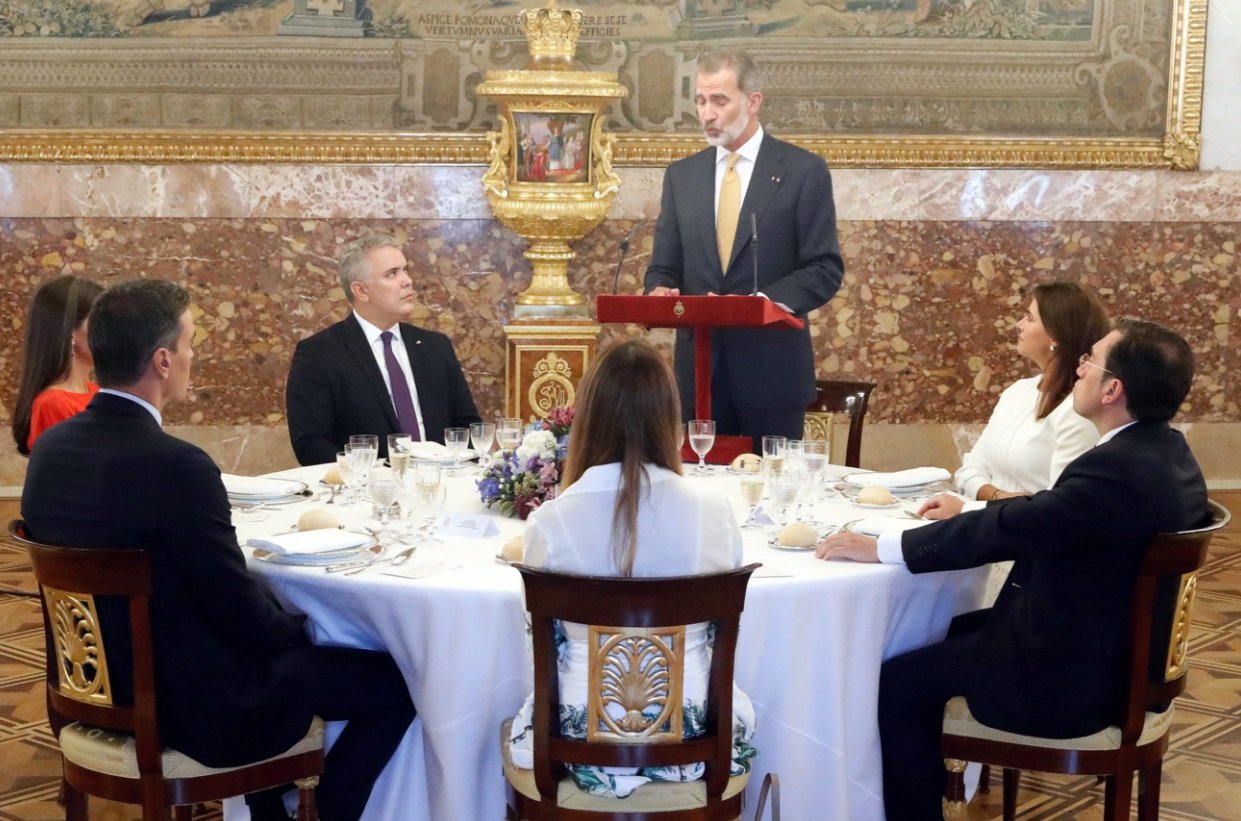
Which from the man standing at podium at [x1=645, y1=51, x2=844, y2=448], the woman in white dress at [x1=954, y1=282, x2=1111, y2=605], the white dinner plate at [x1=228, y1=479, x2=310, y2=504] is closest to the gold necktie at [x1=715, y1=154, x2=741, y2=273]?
the man standing at podium at [x1=645, y1=51, x2=844, y2=448]

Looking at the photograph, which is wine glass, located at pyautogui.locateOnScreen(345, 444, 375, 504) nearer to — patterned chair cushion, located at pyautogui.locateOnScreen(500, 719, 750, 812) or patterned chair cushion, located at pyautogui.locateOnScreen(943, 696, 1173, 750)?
patterned chair cushion, located at pyautogui.locateOnScreen(500, 719, 750, 812)

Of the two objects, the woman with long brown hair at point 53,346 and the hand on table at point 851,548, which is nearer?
the hand on table at point 851,548

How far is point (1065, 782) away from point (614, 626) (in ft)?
6.84

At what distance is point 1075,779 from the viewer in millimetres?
3945

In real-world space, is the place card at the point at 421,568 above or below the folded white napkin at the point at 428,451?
above

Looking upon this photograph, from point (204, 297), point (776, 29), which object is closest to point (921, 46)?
point (776, 29)

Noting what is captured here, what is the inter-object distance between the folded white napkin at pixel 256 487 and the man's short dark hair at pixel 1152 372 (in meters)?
2.12

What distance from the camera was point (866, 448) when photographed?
7969mm

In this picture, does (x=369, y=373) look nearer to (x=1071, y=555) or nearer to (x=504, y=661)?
(x=504, y=661)

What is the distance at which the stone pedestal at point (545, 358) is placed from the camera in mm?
7230

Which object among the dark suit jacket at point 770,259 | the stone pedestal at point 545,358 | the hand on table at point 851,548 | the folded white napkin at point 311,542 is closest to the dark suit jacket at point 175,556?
the folded white napkin at point 311,542

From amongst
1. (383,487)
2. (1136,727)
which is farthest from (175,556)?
(1136,727)

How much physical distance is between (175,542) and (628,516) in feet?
2.83

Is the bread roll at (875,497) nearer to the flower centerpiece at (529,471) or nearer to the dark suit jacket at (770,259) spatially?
the flower centerpiece at (529,471)
